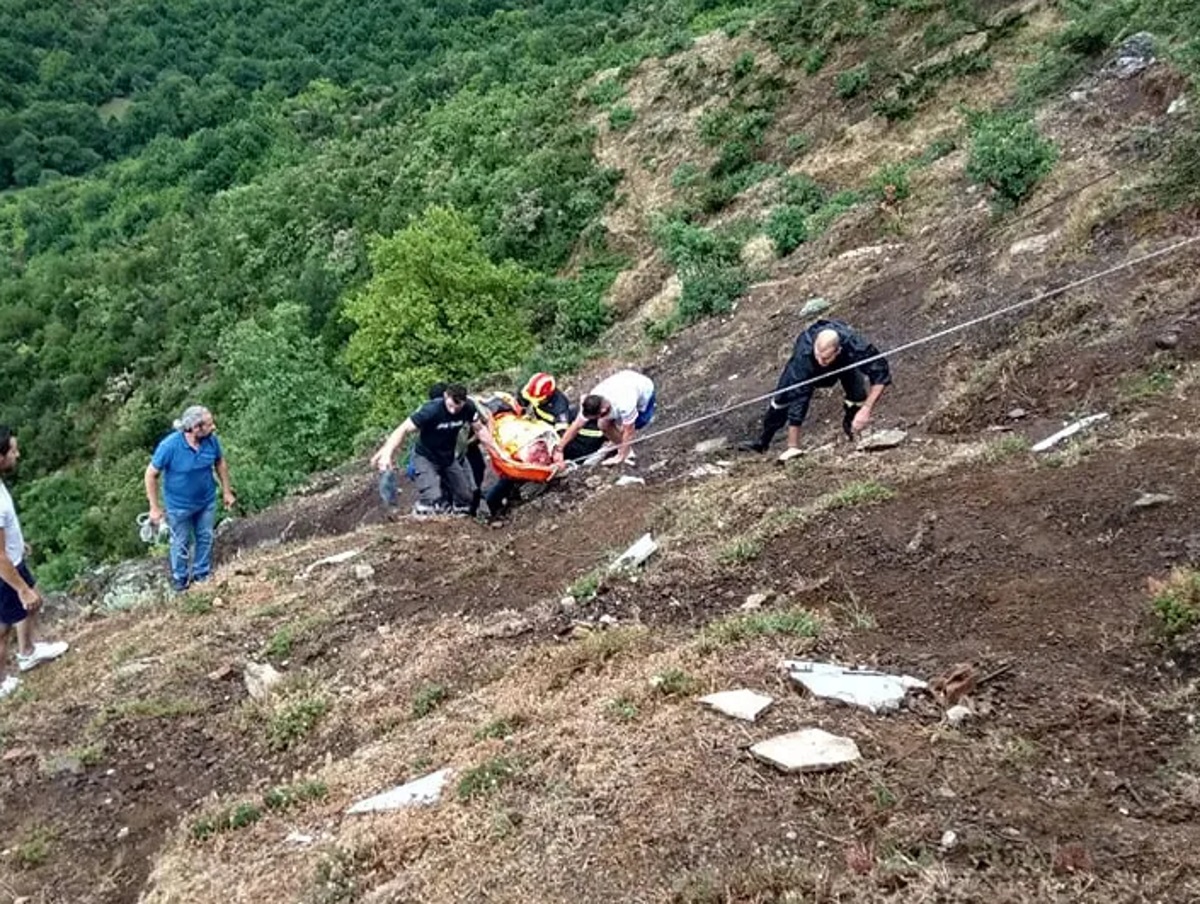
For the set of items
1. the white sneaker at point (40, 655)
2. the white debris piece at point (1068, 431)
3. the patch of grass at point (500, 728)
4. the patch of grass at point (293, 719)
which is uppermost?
the white sneaker at point (40, 655)

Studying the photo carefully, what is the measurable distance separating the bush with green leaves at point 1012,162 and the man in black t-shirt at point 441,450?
298 inches

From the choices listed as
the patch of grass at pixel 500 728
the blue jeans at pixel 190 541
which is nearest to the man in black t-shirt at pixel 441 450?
the blue jeans at pixel 190 541

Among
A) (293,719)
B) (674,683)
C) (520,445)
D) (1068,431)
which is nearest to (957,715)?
(674,683)

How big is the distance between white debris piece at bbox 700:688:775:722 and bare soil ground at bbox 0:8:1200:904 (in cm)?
7

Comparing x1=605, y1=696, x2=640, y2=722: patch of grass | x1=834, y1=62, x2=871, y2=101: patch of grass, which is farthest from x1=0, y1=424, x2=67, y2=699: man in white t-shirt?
x1=834, y1=62, x2=871, y2=101: patch of grass

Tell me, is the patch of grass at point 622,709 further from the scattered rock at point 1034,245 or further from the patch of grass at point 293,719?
the scattered rock at point 1034,245

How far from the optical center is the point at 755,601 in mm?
5961

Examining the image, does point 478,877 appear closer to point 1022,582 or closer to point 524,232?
point 1022,582

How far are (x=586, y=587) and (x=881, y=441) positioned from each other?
2863 mm

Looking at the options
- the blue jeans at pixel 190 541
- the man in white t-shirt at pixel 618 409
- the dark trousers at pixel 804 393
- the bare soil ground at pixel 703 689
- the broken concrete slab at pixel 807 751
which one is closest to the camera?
the bare soil ground at pixel 703 689

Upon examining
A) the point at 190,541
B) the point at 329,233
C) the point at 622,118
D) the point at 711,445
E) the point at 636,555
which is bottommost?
the point at 711,445

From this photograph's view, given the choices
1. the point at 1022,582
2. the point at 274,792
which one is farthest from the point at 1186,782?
the point at 274,792

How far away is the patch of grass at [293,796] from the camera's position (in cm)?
503

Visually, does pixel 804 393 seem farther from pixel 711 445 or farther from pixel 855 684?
pixel 855 684
